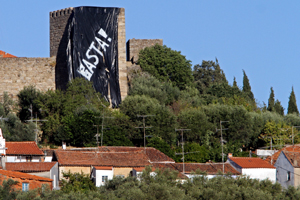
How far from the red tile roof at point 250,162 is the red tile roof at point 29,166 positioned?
416 inches

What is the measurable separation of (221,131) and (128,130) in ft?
18.5

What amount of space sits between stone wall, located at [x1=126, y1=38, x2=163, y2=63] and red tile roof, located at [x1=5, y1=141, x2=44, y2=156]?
59.1 ft

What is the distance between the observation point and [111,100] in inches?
2035

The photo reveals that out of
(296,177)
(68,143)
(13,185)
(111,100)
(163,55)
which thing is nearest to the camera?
(13,185)

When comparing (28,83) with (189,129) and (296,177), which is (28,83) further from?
(296,177)

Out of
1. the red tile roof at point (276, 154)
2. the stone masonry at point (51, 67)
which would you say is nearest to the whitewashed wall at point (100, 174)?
the red tile roof at point (276, 154)

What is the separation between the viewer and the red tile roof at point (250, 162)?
4350 cm

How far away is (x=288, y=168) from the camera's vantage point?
4409 centimetres

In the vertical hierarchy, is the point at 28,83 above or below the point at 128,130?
above

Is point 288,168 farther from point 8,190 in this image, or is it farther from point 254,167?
point 8,190

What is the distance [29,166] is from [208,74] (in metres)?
30.9

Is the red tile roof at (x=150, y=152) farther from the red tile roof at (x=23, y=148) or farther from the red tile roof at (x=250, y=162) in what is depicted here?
the red tile roof at (x=23, y=148)

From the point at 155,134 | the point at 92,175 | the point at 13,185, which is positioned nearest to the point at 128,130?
the point at 155,134

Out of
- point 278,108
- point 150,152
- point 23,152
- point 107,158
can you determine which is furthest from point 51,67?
point 278,108
